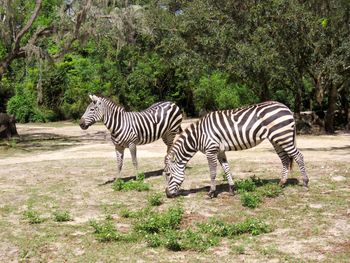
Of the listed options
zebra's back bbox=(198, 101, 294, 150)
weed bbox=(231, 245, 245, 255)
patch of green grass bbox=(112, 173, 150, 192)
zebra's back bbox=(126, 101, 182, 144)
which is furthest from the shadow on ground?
weed bbox=(231, 245, 245, 255)

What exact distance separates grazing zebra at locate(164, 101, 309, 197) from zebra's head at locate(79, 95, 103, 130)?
8.51 ft

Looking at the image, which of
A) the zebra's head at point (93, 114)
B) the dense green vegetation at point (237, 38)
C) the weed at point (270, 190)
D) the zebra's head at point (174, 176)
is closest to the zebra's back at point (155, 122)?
the zebra's head at point (93, 114)

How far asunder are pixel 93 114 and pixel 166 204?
11.1 ft

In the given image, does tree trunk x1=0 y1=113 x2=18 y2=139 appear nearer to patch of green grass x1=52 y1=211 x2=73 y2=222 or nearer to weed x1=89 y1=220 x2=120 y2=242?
patch of green grass x1=52 y1=211 x2=73 y2=222

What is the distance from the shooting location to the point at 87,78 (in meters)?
34.8

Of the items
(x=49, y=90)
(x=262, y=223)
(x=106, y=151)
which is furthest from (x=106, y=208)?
(x=49, y=90)

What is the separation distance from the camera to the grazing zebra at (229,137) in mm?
9391

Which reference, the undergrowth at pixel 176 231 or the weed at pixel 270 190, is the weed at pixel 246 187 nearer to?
the weed at pixel 270 190

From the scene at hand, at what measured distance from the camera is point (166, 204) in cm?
902

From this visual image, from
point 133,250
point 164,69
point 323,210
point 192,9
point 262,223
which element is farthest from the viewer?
point 164,69

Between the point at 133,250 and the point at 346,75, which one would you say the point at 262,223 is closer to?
the point at 133,250

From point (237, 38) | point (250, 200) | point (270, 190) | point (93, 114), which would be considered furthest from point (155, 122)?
point (237, 38)

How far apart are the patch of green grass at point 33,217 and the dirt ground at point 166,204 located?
0.11 metres

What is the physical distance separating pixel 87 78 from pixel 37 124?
4520mm
